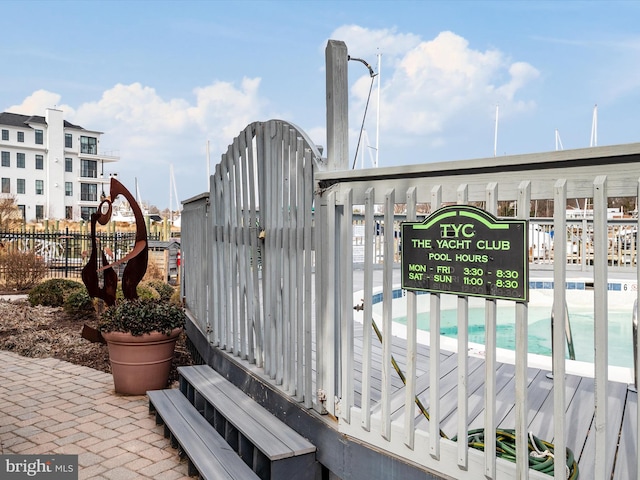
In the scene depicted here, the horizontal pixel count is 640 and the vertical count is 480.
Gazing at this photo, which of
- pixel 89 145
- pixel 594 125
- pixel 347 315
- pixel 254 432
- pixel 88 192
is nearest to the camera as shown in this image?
pixel 347 315

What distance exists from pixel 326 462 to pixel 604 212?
181 cm

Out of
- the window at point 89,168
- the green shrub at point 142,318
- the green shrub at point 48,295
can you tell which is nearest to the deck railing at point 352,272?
the green shrub at point 142,318

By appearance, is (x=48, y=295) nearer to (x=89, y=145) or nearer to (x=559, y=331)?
(x=559, y=331)

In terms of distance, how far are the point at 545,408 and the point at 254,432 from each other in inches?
63.2

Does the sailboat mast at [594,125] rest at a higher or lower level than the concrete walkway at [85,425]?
higher

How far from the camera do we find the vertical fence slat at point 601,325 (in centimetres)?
160

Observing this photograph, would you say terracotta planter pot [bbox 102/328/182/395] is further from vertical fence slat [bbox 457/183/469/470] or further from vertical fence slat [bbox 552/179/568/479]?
vertical fence slat [bbox 552/179/568/479]

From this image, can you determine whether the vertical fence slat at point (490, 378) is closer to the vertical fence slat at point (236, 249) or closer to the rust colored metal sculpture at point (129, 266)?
the vertical fence slat at point (236, 249)

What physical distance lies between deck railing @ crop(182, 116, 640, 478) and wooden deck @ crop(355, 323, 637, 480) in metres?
0.20

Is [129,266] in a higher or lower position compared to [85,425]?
higher

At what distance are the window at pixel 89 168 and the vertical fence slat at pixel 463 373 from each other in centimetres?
6124

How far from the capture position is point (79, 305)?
309 inches

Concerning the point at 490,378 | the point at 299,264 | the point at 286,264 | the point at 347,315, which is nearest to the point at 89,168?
the point at 286,264

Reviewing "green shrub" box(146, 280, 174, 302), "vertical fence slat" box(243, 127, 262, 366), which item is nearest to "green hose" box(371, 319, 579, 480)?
"vertical fence slat" box(243, 127, 262, 366)
